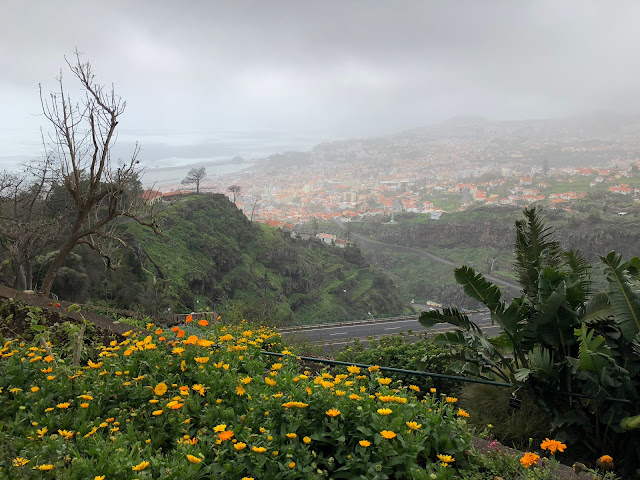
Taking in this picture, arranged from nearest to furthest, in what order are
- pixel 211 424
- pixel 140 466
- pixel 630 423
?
pixel 140 466
pixel 211 424
pixel 630 423

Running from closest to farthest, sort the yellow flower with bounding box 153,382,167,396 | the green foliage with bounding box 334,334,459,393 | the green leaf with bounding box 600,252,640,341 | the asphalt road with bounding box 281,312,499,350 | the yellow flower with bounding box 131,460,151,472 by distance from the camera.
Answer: the yellow flower with bounding box 131,460,151,472
the yellow flower with bounding box 153,382,167,396
the green leaf with bounding box 600,252,640,341
the green foliage with bounding box 334,334,459,393
the asphalt road with bounding box 281,312,499,350

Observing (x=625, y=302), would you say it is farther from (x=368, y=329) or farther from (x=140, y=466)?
(x=368, y=329)

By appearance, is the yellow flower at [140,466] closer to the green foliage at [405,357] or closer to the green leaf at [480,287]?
the green foliage at [405,357]

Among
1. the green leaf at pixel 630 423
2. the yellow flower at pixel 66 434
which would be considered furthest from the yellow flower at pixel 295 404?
the green leaf at pixel 630 423

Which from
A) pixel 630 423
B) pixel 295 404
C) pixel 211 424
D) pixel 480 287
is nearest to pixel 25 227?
pixel 480 287

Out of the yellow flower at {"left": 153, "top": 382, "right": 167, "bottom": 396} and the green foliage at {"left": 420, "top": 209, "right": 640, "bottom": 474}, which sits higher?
the yellow flower at {"left": 153, "top": 382, "right": 167, "bottom": 396}

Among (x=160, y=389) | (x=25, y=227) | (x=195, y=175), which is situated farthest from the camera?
(x=195, y=175)

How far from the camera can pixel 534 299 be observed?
5.29 metres

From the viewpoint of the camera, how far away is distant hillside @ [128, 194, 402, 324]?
3778 cm

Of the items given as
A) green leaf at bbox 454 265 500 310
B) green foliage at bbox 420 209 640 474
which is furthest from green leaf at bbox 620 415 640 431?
green leaf at bbox 454 265 500 310

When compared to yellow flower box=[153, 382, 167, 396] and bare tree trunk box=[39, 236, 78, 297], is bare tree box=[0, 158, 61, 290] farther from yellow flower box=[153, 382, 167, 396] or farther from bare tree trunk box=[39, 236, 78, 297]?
yellow flower box=[153, 382, 167, 396]

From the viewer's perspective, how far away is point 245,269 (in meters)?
46.4

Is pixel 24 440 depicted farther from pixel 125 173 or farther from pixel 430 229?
pixel 430 229

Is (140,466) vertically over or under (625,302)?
over
